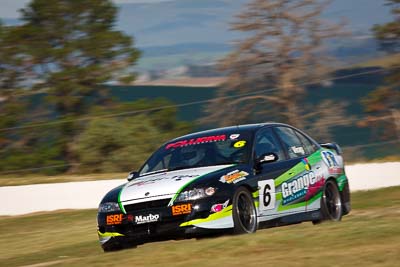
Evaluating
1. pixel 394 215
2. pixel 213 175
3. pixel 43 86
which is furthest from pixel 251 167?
pixel 43 86

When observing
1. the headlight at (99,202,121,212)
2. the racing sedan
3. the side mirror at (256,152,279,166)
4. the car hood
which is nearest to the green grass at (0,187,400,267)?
the racing sedan

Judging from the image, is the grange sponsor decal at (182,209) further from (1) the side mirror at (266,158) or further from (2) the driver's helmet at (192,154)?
(1) the side mirror at (266,158)

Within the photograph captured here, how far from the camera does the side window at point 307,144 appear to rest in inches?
531

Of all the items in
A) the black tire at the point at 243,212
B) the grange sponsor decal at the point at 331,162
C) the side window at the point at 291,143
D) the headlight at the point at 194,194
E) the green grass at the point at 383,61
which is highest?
the headlight at the point at 194,194

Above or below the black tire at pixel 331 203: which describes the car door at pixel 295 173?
above

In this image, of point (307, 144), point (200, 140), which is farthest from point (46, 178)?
point (200, 140)

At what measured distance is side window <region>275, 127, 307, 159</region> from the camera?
13.0 meters

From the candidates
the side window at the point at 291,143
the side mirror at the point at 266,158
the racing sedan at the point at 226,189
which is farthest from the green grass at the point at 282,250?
the side window at the point at 291,143

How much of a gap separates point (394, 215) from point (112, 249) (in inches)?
159

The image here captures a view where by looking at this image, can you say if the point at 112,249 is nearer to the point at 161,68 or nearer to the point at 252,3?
the point at 252,3

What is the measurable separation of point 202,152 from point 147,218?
142 cm

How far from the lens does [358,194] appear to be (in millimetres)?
19703

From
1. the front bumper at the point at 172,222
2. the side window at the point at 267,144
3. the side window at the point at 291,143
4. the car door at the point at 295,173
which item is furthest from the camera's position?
the side window at the point at 291,143

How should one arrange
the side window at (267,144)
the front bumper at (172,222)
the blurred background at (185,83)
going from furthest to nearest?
the blurred background at (185,83), the side window at (267,144), the front bumper at (172,222)
